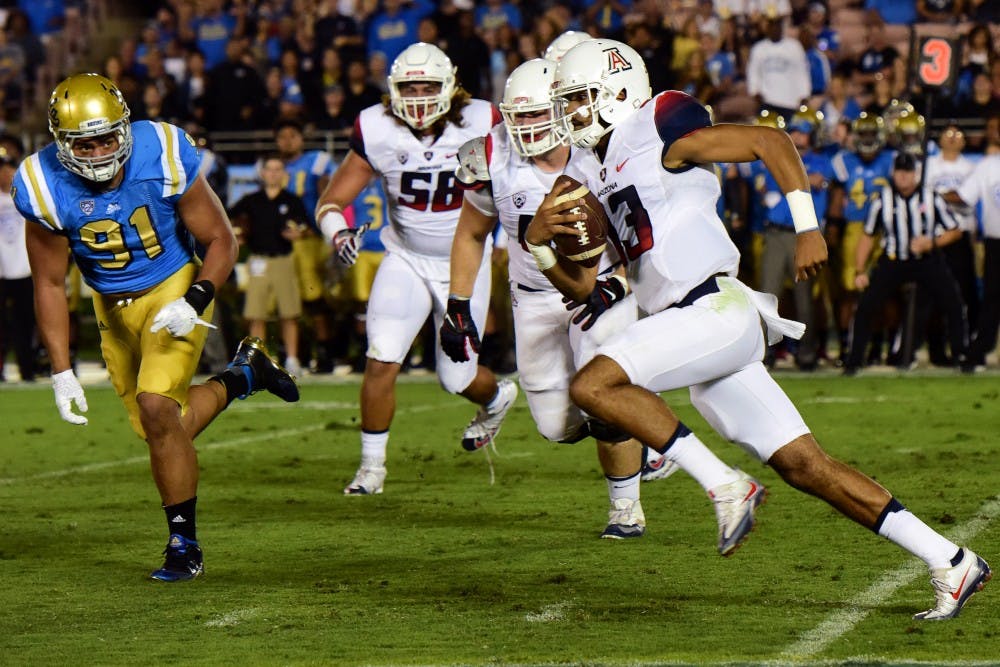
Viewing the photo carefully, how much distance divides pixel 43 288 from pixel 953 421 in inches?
205

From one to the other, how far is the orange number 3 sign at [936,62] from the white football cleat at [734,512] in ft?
26.1

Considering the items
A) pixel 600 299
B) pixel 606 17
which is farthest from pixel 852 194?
pixel 600 299

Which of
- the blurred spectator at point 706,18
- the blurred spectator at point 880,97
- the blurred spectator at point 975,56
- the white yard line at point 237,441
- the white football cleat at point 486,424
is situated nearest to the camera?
the white football cleat at point 486,424

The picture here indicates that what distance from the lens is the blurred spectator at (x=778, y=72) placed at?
44.1 feet

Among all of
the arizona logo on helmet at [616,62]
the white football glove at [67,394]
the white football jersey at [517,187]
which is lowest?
the white football glove at [67,394]

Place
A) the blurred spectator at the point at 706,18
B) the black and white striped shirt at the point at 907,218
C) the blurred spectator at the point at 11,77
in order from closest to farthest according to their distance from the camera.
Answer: the black and white striped shirt at the point at 907,218 → the blurred spectator at the point at 706,18 → the blurred spectator at the point at 11,77

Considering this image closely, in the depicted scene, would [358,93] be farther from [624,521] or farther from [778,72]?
[624,521]

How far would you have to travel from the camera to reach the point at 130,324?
577 centimetres

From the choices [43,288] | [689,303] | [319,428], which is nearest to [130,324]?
[43,288]

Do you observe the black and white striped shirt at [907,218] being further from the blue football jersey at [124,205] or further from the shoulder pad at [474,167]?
the blue football jersey at [124,205]

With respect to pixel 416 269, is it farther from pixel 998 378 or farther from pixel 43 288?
pixel 998 378

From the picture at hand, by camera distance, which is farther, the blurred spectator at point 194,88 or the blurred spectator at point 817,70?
the blurred spectator at point 194,88

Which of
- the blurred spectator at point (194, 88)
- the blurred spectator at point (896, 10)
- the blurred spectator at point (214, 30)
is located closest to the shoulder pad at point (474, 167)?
the blurred spectator at point (194, 88)

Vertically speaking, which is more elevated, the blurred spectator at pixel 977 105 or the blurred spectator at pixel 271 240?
the blurred spectator at pixel 977 105
